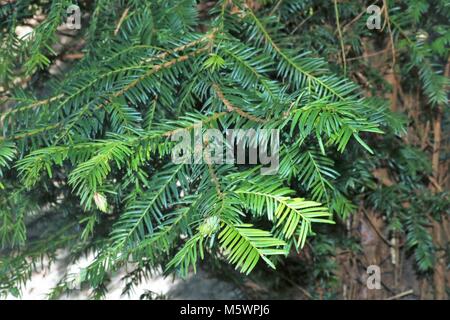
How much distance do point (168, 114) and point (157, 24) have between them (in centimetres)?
11

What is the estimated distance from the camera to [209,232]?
1.45 ft

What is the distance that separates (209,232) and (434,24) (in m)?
0.64

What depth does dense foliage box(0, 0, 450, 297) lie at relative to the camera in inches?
19.3

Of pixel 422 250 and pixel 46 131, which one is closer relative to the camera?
pixel 46 131

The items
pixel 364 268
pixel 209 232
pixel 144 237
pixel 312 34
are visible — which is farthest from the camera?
pixel 364 268

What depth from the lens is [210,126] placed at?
0.53m

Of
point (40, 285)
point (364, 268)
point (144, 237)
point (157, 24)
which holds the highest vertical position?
point (157, 24)

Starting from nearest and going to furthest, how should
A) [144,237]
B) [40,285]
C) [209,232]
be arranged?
[209,232]
[144,237]
[40,285]

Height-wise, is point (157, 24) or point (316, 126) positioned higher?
point (157, 24)

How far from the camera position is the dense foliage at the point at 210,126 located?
0.49 meters

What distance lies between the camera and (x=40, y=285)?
1.55 meters
